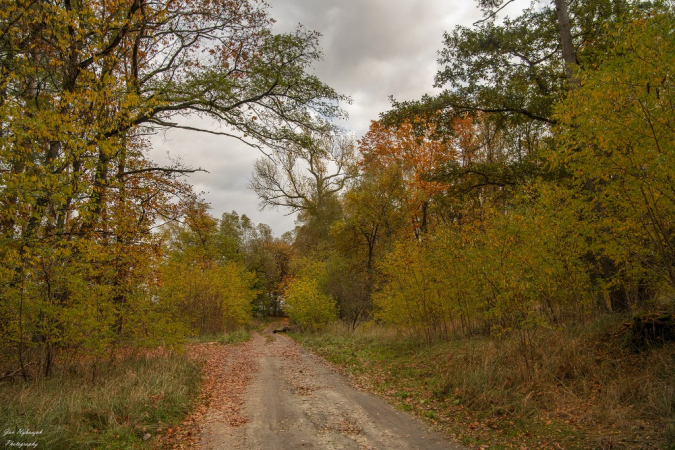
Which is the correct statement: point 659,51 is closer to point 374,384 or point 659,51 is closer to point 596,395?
point 596,395

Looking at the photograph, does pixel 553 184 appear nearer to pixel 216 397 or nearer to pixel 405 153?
pixel 216 397

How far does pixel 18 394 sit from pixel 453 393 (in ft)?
23.4

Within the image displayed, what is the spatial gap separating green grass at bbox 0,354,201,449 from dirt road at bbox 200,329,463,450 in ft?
2.70

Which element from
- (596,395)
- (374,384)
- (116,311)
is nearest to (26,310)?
(116,311)

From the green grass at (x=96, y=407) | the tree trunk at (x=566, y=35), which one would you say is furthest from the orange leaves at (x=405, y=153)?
the green grass at (x=96, y=407)

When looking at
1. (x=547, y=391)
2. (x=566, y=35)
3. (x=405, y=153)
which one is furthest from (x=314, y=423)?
(x=405, y=153)

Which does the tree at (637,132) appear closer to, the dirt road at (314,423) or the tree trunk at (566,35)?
the tree trunk at (566,35)

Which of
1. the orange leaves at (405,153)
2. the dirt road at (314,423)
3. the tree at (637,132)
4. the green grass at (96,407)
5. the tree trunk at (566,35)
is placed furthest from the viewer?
the orange leaves at (405,153)

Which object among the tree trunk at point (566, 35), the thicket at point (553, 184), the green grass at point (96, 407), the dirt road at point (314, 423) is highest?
the tree trunk at point (566, 35)

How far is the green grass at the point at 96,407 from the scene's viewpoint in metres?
4.39

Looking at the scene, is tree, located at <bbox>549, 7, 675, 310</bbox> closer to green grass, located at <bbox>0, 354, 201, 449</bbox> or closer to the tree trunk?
the tree trunk

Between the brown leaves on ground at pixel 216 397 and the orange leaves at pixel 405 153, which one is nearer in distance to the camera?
the brown leaves on ground at pixel 216 397

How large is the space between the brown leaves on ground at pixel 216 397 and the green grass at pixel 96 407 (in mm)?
222

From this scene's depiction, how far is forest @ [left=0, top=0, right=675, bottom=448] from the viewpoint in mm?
4984
